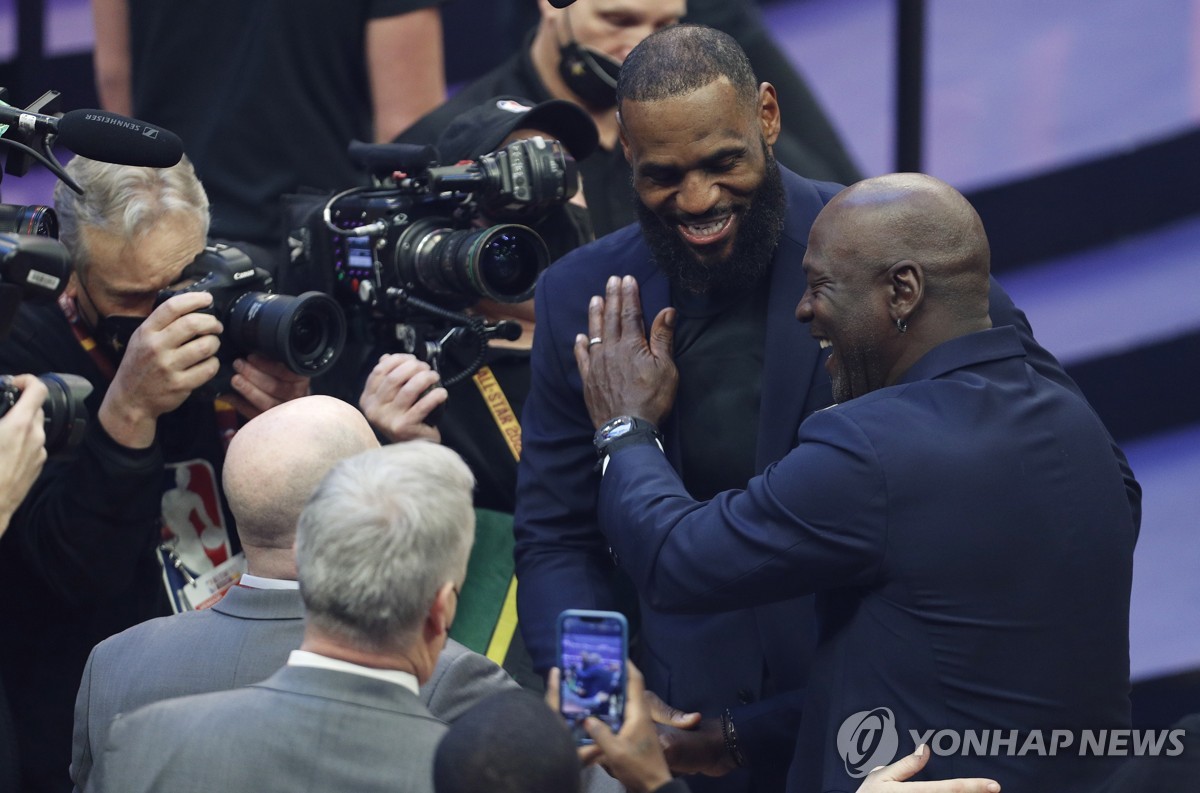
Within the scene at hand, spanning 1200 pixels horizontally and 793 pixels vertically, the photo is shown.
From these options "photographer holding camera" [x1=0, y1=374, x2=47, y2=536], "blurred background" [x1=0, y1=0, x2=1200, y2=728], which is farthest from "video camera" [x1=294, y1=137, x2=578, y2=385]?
"blurred background" [x1=0, y1=0, x2=1200, y2=728]

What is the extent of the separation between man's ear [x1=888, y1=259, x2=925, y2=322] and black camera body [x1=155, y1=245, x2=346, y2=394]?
1.16 metres

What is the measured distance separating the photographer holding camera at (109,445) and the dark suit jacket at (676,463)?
0.59 metres

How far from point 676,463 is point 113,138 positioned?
3.27ft

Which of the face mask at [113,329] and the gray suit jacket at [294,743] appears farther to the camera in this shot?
the face mask at [113,329]

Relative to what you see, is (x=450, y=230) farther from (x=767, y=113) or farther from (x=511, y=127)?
(x=767, y=113)

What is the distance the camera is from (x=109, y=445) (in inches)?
108

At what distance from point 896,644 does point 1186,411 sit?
2.20 metres

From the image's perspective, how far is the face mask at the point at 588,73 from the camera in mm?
3572

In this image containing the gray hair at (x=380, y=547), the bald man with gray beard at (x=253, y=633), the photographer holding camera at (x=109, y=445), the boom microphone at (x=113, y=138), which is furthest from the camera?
the photographer holding camera at (x=109, y=445)

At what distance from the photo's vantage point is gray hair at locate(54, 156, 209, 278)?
2891 millimetres

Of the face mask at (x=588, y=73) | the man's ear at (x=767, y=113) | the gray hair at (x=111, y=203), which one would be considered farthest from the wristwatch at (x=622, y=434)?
the face mask at (x=588, y=73)

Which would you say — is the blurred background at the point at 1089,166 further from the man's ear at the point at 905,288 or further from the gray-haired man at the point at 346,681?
the gray-haired man at the point at 346,681

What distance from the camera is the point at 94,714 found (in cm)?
212

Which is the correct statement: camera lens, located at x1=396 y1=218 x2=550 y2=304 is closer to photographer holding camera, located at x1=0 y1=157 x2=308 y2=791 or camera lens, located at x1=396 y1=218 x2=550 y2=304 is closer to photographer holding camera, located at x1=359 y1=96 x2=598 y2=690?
photographer holding camera, located at x1=359 y1=96 x2=598 y2=690
